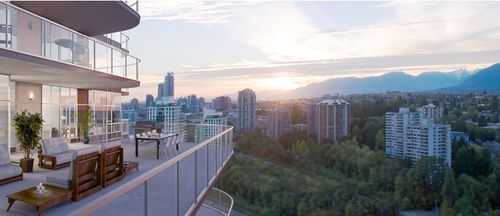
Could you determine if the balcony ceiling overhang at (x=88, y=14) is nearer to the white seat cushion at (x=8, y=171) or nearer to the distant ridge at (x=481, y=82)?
the white seat cushion at (x=8, y=171)

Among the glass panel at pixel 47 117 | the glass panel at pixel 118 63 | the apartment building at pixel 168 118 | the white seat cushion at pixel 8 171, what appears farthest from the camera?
the apartment building at pixel 168 118

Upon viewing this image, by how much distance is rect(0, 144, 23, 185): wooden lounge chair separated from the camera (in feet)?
23.5

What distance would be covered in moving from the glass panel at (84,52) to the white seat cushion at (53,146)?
2.29m

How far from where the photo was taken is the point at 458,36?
39250mm

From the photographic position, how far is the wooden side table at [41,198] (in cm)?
496

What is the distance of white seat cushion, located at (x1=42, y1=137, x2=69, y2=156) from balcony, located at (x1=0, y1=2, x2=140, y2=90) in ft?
6.15

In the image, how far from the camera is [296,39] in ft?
102

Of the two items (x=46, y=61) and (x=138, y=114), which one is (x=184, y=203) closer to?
(x=46, y=61)

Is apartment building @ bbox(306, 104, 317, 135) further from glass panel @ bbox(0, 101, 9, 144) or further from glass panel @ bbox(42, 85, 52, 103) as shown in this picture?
glass panel @ bbox(0, 101, 9, 144)

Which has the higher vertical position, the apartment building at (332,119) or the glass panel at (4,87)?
the glass panel at (4,87)

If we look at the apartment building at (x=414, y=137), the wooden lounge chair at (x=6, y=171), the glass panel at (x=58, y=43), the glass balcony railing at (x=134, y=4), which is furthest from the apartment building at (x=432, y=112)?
the wooden lounge chair at (x=6, y=171)

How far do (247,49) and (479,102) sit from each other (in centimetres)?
4600

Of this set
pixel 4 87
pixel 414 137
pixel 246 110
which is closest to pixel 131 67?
pixel 4 87

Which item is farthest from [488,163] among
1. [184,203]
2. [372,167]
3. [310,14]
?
[184,203]
